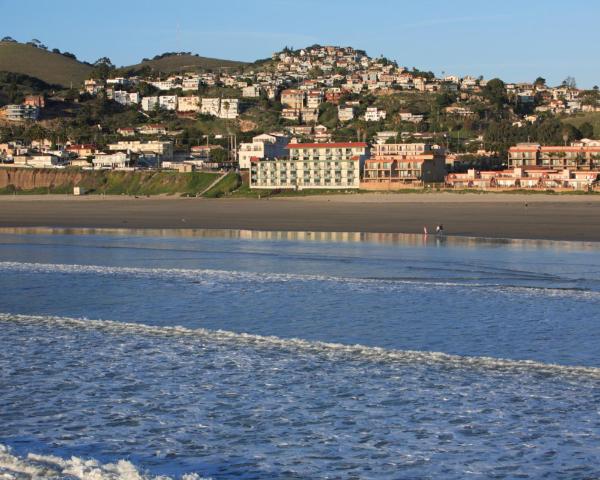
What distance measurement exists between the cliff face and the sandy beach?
13349 millimetres

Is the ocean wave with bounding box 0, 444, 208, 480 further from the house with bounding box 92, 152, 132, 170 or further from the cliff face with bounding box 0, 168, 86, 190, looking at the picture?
the house with bounding box 92, 152, 132, 170

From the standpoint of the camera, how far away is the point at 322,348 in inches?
476

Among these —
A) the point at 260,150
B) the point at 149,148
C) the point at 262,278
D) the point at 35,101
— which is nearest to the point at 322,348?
the point at 262,278

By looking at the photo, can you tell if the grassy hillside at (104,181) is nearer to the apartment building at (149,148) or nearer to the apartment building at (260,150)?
the apartment building at (260,150)

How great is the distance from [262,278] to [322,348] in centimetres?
767

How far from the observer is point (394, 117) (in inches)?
4402

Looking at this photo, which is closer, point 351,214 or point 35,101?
point 351,214

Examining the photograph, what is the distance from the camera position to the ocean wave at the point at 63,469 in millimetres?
7105

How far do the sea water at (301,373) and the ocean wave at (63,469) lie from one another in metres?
0.02

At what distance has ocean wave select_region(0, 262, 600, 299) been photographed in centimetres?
1753

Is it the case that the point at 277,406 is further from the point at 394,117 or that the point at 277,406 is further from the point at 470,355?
the point at 394,117

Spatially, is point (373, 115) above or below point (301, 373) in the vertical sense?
above

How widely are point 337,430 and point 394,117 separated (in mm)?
105348

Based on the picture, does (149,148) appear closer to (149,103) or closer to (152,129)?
(152,129)
